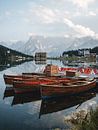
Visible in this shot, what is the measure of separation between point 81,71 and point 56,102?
29.6m

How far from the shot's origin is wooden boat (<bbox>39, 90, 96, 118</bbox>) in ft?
127

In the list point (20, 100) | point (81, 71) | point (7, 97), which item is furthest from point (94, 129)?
point (81, 71)

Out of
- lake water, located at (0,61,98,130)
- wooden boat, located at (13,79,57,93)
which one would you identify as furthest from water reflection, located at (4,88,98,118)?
wooden boat, located at (13,79,57,93)

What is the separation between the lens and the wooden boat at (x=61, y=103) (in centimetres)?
3878

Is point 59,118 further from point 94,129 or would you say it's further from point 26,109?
point 94,129

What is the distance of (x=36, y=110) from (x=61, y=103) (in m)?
5.93

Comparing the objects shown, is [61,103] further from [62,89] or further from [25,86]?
[25,86]

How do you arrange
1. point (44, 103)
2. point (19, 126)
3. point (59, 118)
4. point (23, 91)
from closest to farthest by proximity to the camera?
point (19, 126) → point (59, 118) → point (44, 103) → point (23, 91)

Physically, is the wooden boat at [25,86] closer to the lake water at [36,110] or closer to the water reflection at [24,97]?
the water reflection at [24,97]

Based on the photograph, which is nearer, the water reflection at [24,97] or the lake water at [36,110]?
the lake water at [36,110]

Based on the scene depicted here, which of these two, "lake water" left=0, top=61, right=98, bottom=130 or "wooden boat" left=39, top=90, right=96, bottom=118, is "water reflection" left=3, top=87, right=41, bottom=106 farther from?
"wooden boat" left=39, top=90, right=96, bottom=118

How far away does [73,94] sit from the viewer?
50.4 m

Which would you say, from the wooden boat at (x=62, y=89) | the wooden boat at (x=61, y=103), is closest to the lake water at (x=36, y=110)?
the wooden boat at (x=61, y=103)

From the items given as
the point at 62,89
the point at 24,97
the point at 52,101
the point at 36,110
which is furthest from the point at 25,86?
the point at 36,110
